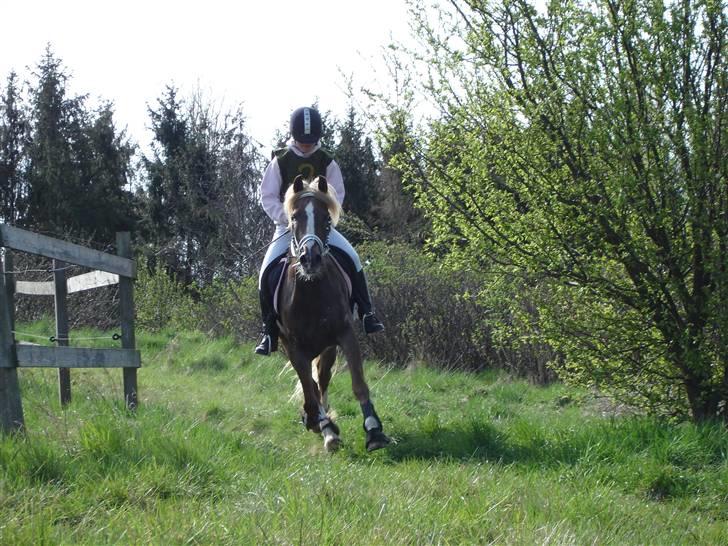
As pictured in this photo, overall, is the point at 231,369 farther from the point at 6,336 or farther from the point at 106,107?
the point at 106,107

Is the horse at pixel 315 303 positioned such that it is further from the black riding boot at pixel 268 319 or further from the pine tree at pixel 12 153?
the pine tree at pixel 12 153

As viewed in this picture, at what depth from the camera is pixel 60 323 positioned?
8.78m

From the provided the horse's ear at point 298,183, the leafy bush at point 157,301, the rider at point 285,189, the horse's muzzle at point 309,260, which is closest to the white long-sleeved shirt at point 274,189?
the rider at point 285,189

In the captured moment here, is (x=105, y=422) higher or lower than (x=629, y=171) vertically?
lower

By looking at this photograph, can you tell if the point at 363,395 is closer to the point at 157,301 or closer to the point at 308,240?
the point at 308,240

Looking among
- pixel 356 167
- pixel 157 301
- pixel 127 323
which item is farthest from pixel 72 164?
pixel 127 323

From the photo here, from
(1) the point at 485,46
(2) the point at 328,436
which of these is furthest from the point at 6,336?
(1) the point at 485,46

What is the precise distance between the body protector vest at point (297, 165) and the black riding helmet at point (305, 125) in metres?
0.20

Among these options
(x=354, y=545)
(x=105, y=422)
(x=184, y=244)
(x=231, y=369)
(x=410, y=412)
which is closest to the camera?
(x=354, y=545)

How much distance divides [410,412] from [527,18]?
4.35 metres

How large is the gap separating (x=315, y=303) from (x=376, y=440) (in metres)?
1.48

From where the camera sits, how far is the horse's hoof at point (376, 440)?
6.57 meters

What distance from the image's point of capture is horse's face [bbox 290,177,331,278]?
6898 millimetres

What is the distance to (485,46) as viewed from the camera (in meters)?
6.89
